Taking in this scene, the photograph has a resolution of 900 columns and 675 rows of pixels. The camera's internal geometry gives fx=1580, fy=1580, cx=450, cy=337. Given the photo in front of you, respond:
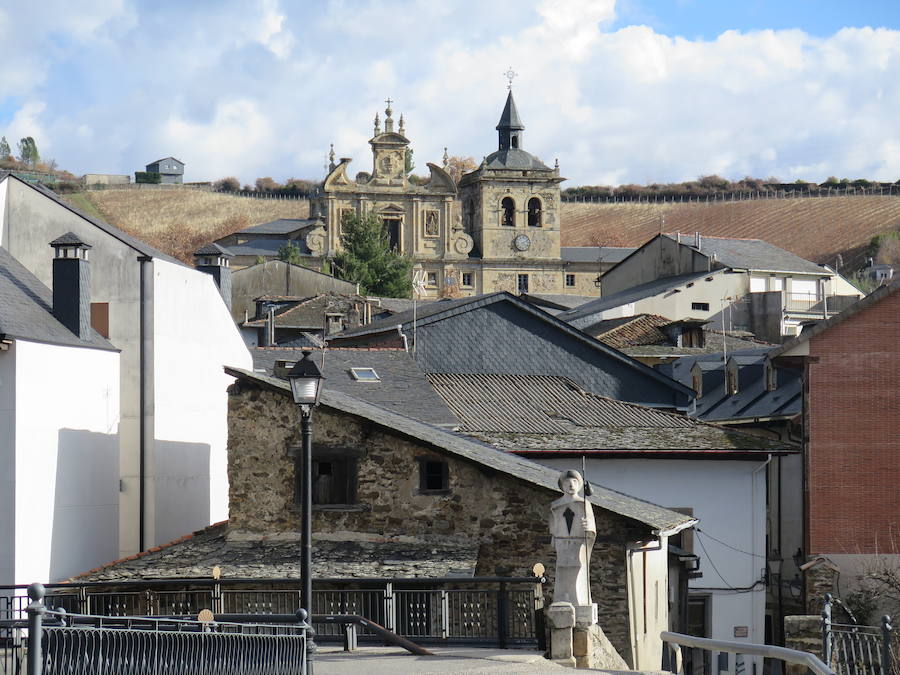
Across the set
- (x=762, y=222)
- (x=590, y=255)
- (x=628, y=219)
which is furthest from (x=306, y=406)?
(x=628, y=219)

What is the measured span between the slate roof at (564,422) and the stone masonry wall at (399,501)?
838cm

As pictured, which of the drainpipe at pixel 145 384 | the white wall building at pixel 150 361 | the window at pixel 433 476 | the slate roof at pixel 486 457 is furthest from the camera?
the white wall building at pixel 150 361

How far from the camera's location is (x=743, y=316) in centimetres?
6981

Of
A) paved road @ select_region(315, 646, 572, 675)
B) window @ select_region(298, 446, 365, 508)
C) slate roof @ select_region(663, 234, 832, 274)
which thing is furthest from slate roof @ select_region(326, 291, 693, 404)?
slate roof @ select_region(663, 234, 832, 274)

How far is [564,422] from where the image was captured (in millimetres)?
34656

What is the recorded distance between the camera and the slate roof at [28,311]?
79.3 ft

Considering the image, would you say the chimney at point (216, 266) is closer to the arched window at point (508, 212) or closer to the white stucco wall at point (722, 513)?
the white stucco wall at point (722, 513)

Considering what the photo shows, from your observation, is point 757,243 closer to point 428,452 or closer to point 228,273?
point 228,273

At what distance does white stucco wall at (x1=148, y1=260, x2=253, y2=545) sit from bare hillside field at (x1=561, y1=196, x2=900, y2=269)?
11335cm

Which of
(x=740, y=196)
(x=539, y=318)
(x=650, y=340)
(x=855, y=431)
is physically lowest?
(x=855, y=431)

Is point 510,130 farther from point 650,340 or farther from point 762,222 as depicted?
point 650,340

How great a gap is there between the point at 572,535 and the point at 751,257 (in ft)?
199

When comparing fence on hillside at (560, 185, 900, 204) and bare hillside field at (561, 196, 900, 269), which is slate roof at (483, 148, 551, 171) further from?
fence on hillside at (560, 185, 900, 204)

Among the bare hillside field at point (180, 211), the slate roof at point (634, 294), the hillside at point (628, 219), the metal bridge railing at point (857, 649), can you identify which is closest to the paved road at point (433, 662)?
the metal bridge railing at point (857, 649)
